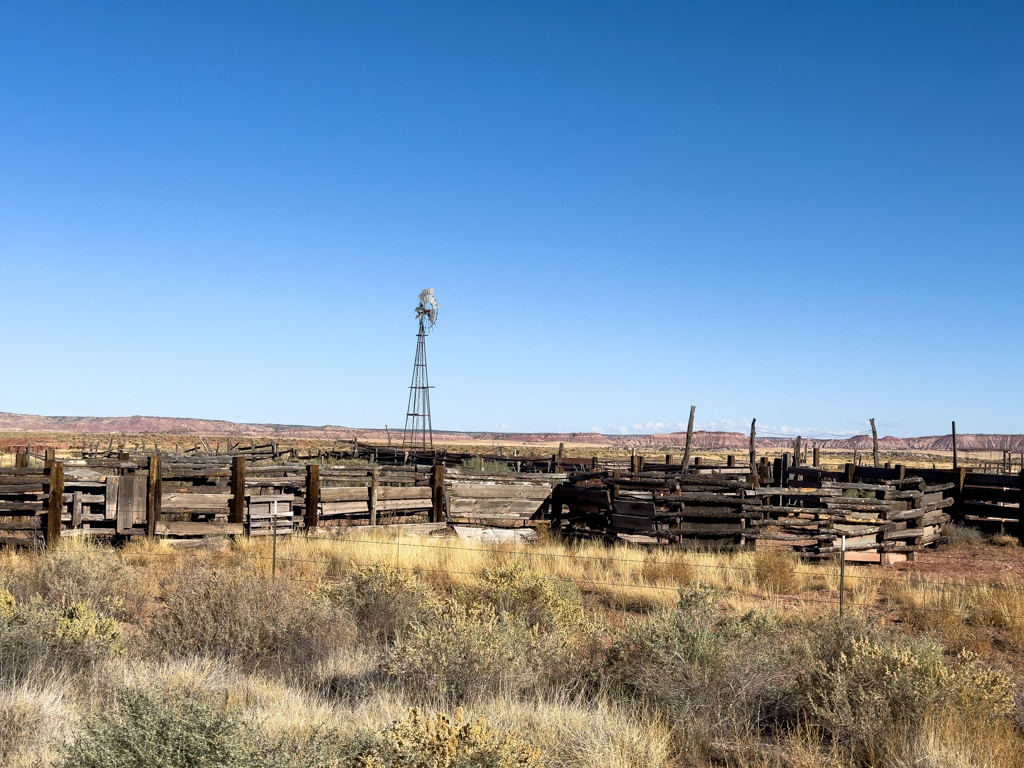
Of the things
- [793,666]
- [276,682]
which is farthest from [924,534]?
[276,682]

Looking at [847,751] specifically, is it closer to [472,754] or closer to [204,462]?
[472,754]

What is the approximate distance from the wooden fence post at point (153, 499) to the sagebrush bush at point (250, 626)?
593cm

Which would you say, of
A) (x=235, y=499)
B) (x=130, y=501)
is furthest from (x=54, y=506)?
(x=235, y=499)

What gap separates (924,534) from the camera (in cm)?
1677

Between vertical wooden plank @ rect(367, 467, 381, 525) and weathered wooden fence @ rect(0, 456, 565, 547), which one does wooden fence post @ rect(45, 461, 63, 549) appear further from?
vertical wooden plank @ rect(367, 467, 381, 525)

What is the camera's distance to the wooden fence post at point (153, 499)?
14.0 m

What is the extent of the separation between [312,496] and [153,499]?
2.70 metres

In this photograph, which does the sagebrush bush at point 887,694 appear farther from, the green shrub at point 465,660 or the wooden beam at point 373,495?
the wooden beam at point 373,495

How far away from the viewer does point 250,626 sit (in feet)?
25.8

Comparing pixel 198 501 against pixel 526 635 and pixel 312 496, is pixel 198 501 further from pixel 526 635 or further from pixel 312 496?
pixel 526 635

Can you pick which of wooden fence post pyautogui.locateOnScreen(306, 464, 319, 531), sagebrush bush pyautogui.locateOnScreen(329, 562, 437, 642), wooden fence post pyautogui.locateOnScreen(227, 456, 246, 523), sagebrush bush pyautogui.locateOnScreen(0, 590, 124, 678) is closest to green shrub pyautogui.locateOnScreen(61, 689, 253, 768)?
sagebrush bush pyautogui.locateOnScreen(0, 590, 124, 678)

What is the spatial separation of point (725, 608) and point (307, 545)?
6966 millimetres

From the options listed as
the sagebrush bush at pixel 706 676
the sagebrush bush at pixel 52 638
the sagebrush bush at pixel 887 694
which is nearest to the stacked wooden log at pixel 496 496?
the sagebrush bush at pixel 52 638

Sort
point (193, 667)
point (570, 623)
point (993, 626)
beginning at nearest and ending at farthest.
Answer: point (193, 667) < point (570, 623) < point (993, 626)
